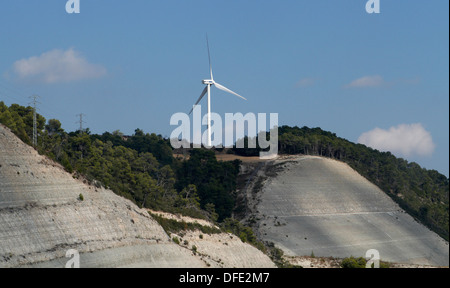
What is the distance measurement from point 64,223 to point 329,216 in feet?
307

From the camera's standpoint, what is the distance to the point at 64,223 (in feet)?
200

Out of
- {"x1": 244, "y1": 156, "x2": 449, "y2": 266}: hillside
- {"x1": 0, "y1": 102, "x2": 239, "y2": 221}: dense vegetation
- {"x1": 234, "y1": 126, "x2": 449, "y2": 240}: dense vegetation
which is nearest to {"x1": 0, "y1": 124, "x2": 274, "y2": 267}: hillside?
{"x1": 0, "y1": 102, "x2": 239, "y2": 221}: dense vegetation

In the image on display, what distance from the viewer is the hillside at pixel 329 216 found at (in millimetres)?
128625

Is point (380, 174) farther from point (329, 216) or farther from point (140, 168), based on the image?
point (140, 168)

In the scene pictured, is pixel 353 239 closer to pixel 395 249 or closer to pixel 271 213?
pixel 395 249

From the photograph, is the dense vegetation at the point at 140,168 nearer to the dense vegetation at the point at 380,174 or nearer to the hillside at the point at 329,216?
the hillside at the point at 329,216

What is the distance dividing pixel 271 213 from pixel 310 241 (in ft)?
47.2

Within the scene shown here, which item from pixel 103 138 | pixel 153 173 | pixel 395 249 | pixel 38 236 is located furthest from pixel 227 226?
pixel 103 138

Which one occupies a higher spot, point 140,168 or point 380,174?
point 140,168

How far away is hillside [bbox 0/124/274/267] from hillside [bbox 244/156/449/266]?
51.4m

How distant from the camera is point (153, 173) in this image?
139 meters

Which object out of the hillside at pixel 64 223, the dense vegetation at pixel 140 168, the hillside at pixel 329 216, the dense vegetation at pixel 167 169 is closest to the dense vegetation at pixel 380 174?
the dense vegetation at pixel 167 169

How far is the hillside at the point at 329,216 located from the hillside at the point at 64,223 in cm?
5136

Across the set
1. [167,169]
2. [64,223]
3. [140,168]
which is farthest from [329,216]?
[64,223]
